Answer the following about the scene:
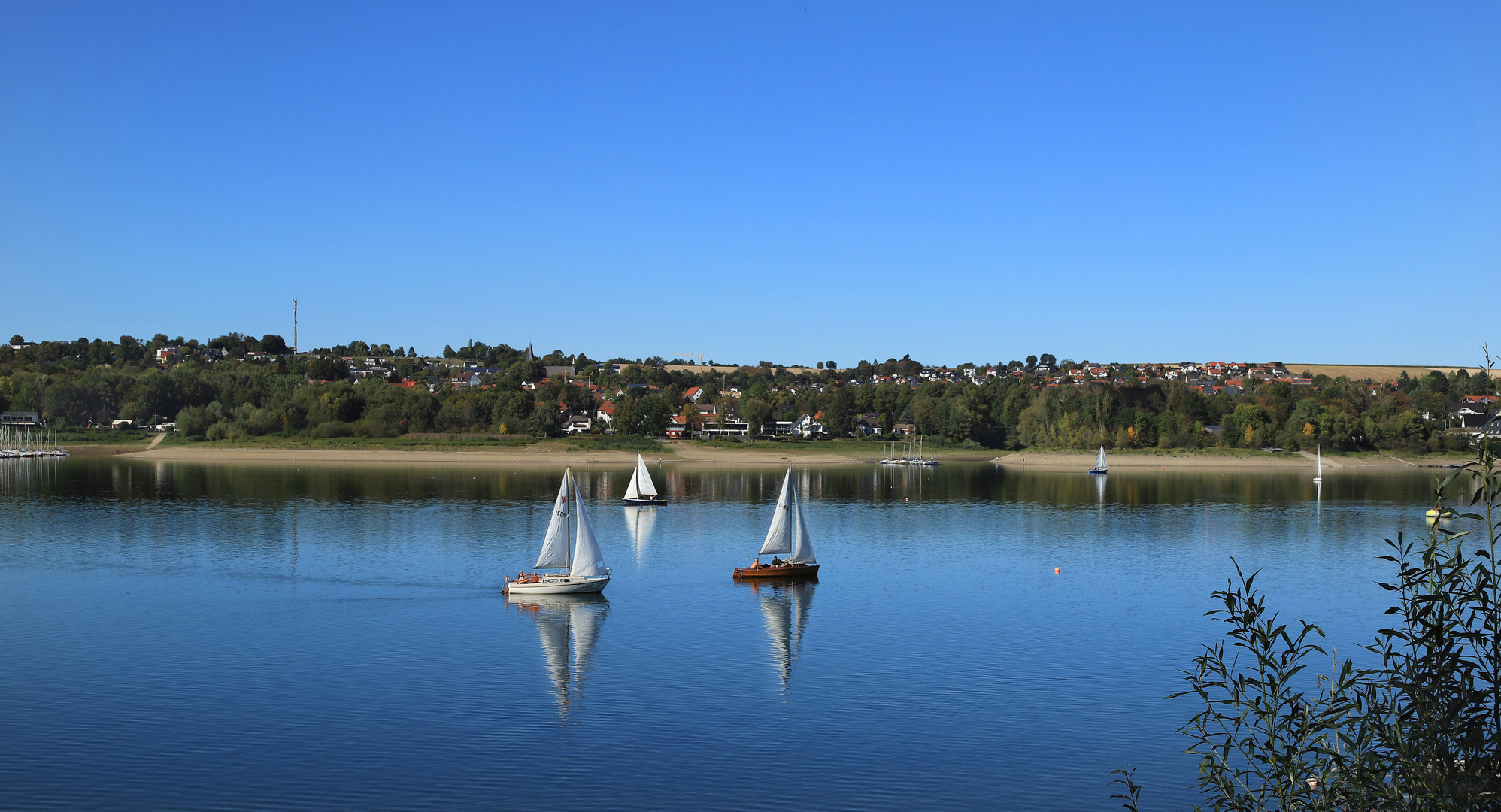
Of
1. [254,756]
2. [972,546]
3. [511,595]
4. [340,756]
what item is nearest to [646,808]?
[340,756]

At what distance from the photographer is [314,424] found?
158500mm

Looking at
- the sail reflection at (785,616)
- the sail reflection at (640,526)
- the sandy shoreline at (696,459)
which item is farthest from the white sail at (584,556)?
the sandy shoreline at (696,459)

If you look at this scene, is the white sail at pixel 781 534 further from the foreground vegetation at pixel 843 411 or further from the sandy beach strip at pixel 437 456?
the foreground vegetation at pixel 843 411

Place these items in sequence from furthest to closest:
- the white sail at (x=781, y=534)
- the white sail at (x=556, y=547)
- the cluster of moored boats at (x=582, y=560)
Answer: the white sail at (x=781, y=534)
the white sail at (x=556, y=547)
the cluster of moored boats at (x=582, y=560)

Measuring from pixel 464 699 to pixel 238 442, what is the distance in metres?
137

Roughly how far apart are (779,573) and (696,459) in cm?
10346

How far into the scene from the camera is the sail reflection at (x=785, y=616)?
1395 inches

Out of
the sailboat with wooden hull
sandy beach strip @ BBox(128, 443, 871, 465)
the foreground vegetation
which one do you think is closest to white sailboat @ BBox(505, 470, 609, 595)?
the sailboat with wooden hull

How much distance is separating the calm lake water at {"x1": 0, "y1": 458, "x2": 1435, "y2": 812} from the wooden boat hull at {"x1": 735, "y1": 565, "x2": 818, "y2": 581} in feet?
3.18

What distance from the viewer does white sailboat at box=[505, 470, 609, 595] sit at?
45.1m

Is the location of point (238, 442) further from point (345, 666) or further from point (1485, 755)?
point (1485, 755)

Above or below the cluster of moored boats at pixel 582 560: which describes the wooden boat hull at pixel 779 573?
below

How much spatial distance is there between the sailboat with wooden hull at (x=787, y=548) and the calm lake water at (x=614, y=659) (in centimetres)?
129

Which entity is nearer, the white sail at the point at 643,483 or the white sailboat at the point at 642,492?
the white sailboat at the point at 642,492
